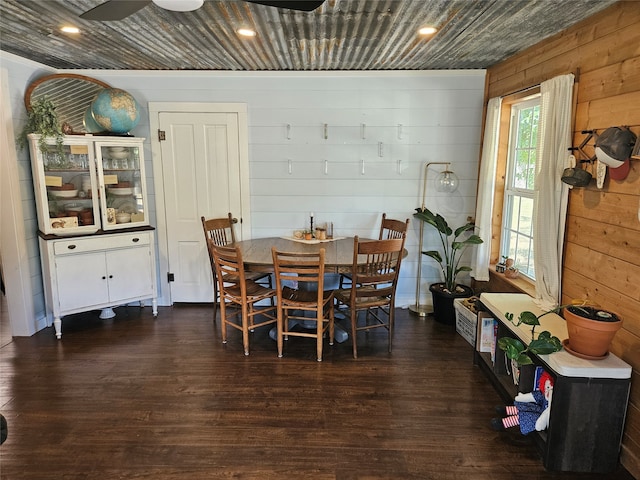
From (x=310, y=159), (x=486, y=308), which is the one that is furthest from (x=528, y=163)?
(x=310, y=159)

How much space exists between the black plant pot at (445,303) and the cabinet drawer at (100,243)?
9.66 feet

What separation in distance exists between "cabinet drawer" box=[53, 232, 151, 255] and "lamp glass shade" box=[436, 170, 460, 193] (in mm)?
3037

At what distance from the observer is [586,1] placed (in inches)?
90.8

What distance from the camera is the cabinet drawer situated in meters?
3.70

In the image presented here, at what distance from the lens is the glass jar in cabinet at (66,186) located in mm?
3646

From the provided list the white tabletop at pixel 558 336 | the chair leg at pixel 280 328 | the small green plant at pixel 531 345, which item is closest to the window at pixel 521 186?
the white tabletop at pixel 558 336

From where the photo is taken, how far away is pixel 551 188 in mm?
2812

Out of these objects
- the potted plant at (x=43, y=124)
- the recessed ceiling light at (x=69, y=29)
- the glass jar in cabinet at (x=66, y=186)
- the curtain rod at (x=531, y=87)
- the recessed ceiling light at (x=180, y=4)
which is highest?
the recessed ceiling light at (x=69, y=29)

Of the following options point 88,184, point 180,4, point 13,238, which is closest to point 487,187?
point 180,4

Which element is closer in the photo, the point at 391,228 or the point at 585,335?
the point at 585,335

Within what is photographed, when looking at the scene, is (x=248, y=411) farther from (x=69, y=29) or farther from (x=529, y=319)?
(x=69, y=29)

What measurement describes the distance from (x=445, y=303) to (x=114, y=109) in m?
3.61

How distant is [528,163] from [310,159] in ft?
6.77

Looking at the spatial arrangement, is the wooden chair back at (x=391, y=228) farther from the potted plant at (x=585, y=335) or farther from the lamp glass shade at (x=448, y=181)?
the potted plant at (x=585, y=335)
